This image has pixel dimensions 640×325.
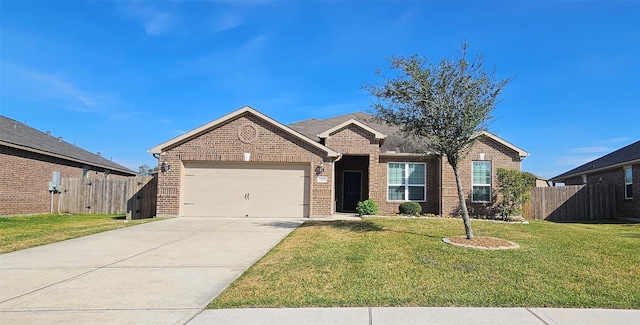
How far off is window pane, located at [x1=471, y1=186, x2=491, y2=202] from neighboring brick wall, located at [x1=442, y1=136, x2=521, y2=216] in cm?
17

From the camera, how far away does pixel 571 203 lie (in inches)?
693

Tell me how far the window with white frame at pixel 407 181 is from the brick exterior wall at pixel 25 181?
614 inches

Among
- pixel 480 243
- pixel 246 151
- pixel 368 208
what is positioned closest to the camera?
pixel 480 243

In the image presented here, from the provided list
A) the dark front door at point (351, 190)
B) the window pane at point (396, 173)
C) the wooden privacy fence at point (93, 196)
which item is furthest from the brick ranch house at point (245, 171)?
the wooden privacy fence at point (93, 196)

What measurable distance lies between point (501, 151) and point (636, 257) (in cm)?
931

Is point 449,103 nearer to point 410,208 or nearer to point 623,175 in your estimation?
point 410,208

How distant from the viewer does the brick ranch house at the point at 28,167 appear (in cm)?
1551

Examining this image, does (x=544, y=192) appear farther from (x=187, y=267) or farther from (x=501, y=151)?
(x=187, y=267)

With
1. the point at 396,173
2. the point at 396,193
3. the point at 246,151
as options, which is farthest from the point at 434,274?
the point at 396,173

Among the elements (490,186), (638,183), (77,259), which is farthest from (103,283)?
(638,183)

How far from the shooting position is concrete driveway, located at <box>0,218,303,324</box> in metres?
4.55

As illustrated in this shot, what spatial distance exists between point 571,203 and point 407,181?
781 centimetres

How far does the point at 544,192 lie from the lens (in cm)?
1748

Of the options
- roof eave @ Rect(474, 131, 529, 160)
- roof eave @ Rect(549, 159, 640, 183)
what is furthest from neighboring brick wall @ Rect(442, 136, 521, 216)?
roof eave @ Rect(549, 159, 640, 183)
